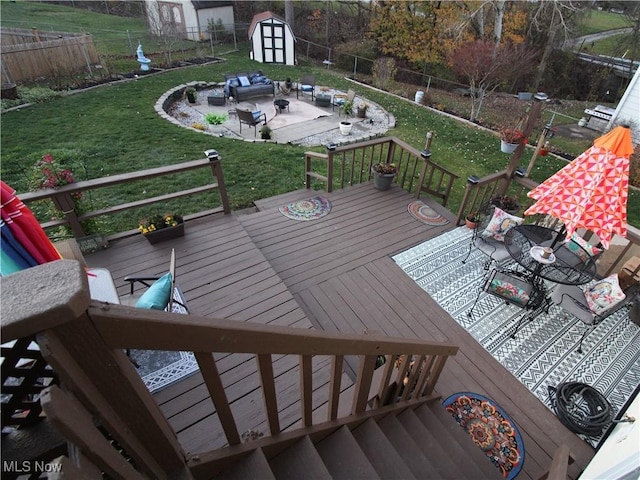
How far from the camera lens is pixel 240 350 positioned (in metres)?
1.02

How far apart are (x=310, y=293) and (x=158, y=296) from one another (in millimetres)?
1733

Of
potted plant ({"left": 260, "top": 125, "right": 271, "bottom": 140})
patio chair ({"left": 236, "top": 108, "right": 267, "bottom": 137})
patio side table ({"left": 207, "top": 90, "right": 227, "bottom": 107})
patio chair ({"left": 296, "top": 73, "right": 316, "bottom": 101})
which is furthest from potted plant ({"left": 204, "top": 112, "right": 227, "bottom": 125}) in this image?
patio chair ({"left": 296, "top": 73, "right": 316, "bottom": 101})

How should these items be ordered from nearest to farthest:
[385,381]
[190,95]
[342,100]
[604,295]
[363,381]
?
1. [363,381]
2. [385,381]
3. [604,295]
4. [190,95]
5. [342,100]

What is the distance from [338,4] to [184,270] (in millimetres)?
21377

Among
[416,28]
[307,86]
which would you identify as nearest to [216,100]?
[307,86]

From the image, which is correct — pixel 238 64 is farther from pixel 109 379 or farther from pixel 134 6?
pixel 109 379

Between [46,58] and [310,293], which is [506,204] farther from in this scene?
[46,58]

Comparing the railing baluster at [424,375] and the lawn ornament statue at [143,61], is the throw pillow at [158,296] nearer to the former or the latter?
the railing baluster at [424,375]

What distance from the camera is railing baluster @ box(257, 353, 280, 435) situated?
1170 mm

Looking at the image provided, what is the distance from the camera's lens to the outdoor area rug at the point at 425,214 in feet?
16.8

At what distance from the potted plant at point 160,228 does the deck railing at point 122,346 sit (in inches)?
124

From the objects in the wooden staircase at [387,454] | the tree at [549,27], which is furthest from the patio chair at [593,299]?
the tree at [549,27]

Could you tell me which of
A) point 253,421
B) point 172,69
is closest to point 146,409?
point 253,421

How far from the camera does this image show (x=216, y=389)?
43.7 inches
